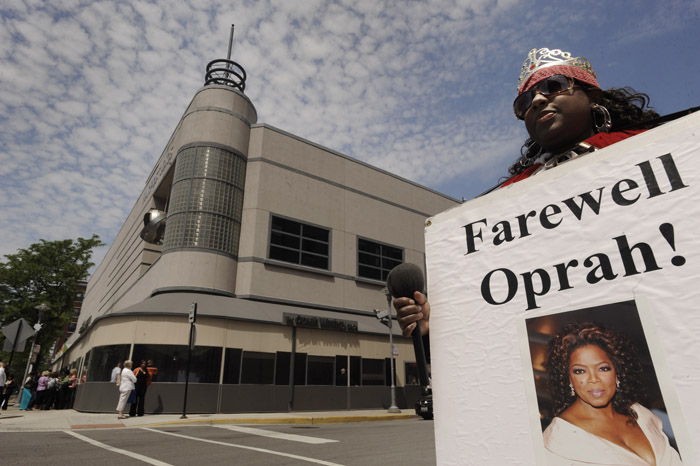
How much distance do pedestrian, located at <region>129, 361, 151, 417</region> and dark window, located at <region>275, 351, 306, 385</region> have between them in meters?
4.33

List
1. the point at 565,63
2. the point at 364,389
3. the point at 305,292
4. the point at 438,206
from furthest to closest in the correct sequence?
1. the point at 438,206
2. the point at 305,292
3. the point at 364,389
4. the point at 565,63

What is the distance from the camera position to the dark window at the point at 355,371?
16.9 m

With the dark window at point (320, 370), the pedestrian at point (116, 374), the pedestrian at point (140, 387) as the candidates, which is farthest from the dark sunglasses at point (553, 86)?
the dark window at point (320, 370)

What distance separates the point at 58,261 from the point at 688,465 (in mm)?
36531

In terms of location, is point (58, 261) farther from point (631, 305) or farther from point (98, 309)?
point (631, 305)

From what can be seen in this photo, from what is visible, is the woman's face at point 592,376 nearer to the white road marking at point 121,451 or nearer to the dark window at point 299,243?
the white road marking at point 121,451

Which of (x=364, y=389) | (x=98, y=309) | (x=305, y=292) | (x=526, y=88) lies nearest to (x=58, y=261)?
(x=98, y=309)

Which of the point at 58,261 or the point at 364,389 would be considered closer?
the point at 364,389

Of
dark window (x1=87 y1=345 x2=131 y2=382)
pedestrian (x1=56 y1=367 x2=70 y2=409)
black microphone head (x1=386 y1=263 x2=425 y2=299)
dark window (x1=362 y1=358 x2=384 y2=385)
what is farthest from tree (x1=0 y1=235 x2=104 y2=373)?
black microphone head (x1=386 y1=263 x2=425 y2=299)

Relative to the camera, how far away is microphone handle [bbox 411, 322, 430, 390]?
1.77 m

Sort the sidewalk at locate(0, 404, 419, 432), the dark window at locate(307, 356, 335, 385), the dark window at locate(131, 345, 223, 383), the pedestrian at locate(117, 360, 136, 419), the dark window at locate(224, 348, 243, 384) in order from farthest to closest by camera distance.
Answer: the dark window at locate(307, 356, 335, 385) → the dark window at locate(224, 348, 243, 384) → the dark window at locate(131, 345, 223, 383) → the pedestrian at locate(117, 360, 136, 419) → the sidewalk at locate(0, 404, 419, 432)

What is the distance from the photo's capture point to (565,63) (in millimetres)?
2211

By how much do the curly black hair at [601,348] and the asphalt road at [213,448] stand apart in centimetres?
479

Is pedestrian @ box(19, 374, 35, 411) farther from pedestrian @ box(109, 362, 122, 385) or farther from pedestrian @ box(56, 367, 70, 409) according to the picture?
pedestrian @ box(109, 362, 122, 385)
